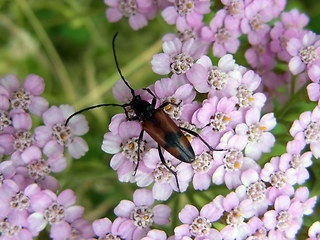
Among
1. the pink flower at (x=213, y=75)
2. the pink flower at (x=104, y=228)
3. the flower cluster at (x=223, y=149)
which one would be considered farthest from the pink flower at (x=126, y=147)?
the pink flower at (x=213, y=75)

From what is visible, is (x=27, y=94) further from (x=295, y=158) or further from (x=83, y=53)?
(x=295, y=158)

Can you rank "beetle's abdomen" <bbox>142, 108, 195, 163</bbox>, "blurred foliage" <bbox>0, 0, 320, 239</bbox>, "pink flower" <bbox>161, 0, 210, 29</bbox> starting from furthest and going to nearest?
1. "blurred foliage" <bbox>0, 0, 320, 239</bbox>
2. "pink flower" <bbox>161, 0, 210, 29</bbox>
3. "beetle's abdomen" <bbox>142, 108, 195, 163</bbox>

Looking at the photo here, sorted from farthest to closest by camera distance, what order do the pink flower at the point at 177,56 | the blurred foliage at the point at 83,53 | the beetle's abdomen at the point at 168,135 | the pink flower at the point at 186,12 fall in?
the blurred foliage at the point at 83,53
the pink flower at the point at 186,12
the pink flower at the point at 177,56
the beetle's abdomen at the point at 168,135

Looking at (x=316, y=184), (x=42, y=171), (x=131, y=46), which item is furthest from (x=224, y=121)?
(x=131, y=46)

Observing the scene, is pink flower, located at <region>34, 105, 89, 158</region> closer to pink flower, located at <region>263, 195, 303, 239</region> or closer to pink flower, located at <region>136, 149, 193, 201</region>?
pink flower, located at <region>136, 149, 193, 201</region>

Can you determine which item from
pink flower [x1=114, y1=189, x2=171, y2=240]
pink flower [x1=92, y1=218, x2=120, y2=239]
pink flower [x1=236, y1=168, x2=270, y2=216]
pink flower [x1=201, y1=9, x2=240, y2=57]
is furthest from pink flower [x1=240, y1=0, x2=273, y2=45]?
pink flower [x1=92, y1=218, x2=120, y2=239]

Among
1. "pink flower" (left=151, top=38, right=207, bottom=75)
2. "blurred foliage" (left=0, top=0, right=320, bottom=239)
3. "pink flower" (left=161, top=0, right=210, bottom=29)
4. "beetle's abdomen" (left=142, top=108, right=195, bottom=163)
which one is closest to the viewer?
"beetle's abdomen" (left=142, top=108, right=195, bottom=163)

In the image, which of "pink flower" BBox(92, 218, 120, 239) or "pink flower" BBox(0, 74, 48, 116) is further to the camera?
"pink flower" BBox(0, 74, 48, 116)

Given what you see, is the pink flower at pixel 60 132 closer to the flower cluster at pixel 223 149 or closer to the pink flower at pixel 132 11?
the flower cluster at pixel 223 149
